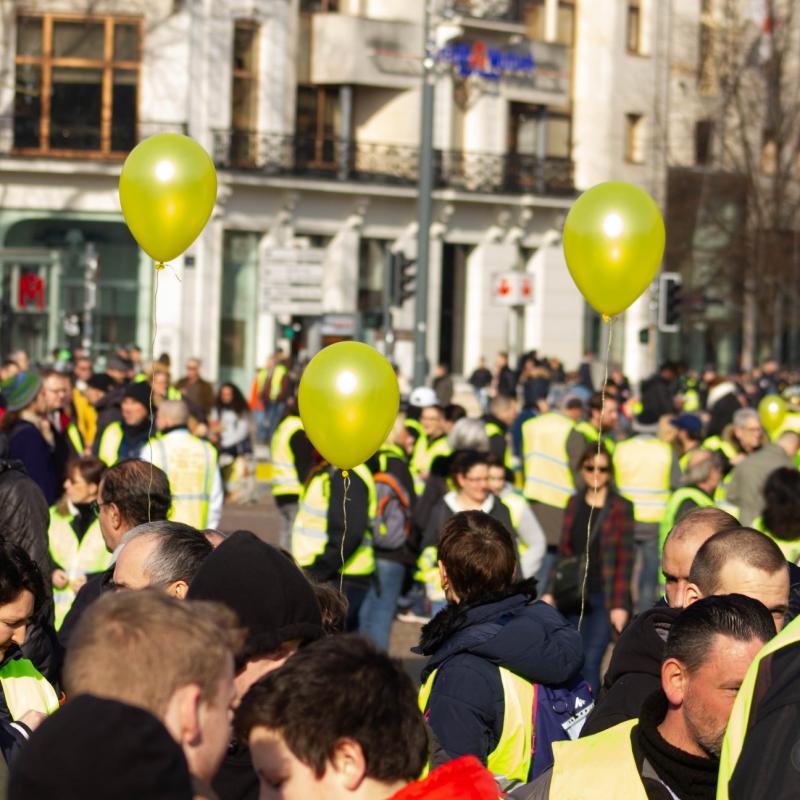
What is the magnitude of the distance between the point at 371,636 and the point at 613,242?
9.25 ft

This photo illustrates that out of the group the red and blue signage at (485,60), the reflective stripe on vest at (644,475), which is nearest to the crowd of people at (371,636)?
the reflective stripe on vest at (644,475)

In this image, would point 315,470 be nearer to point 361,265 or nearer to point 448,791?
point 448,791

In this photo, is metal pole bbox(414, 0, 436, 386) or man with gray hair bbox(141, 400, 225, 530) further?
metal pole bbox(414, 0, 436, 386)

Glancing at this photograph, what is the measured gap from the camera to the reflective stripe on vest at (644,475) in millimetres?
12039

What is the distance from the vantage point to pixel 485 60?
39.4 m

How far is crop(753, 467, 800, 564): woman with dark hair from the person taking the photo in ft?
26.9

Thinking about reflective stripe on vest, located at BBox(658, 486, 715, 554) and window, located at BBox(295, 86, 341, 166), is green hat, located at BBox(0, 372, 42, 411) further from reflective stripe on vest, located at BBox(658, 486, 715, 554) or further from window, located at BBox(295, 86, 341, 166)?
window, located at BBox(295, 86, 341, 166)

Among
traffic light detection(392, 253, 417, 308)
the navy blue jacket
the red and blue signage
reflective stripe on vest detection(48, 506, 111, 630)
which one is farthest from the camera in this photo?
the red and blue signage

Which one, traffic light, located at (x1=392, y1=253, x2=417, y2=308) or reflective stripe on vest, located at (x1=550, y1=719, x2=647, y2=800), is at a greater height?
traffic light, located at (x1=392, y1=253, x2=417, y2=308)

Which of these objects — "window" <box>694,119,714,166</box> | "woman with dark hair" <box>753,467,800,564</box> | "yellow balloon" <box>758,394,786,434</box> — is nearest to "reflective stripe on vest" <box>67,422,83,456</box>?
"woman with dark hair" <box>753,467,800,564</box>

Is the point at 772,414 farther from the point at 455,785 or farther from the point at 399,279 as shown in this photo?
the point at 455,785

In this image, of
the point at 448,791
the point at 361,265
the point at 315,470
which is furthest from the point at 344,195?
the point at 448,791

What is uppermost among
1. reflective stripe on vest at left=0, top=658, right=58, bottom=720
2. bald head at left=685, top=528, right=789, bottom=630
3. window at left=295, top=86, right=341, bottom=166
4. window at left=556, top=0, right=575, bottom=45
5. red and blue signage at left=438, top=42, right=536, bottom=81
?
window at left=556, top=0, right=575, bottom=45

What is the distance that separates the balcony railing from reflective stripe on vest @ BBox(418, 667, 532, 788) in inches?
1203
